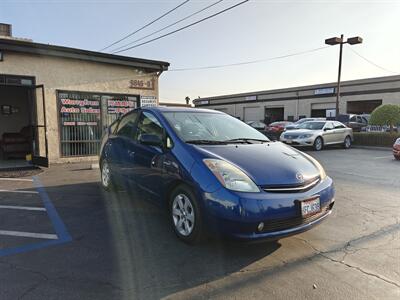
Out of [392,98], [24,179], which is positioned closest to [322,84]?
[392,98]

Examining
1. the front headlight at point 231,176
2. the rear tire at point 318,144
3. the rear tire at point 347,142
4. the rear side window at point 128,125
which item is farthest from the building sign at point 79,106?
the rear tire at point 347,142

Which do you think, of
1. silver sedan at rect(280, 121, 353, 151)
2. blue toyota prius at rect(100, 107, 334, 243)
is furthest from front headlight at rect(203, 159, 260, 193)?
silver sedan at rect(280, 121, 353, 151)

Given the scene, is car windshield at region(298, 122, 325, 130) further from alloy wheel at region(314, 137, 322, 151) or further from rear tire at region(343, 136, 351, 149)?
rear tire at region(343, 136, 351, 149)

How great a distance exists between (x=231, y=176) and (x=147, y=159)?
1525mm

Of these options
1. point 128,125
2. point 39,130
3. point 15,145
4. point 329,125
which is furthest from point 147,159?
point 329,125

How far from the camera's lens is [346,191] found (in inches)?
249

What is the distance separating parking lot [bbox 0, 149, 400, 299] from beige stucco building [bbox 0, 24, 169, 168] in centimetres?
499

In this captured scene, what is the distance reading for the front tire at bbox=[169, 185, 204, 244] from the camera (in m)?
3.32

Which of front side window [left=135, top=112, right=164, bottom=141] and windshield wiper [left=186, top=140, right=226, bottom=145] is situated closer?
windshield wiper [left=186, top=140, right=226, bottom=145]

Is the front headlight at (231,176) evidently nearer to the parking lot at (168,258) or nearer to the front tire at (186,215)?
the front tire at (186,215)

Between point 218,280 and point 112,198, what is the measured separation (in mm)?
3261

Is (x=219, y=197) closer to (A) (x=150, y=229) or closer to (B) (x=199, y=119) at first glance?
(A) (x=150, y=229)

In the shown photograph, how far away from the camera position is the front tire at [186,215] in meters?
3.32

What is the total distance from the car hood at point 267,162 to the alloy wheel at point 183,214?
1.90ft
